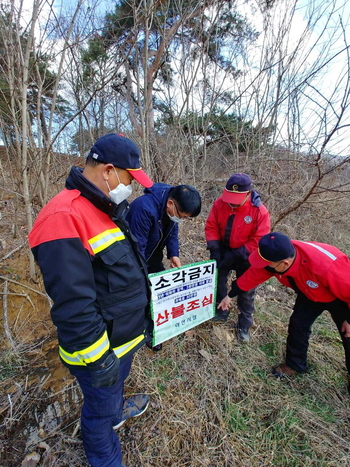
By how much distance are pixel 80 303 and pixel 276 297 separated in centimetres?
317

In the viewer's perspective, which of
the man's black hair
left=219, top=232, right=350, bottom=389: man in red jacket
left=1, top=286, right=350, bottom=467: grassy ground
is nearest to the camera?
left=1, top=286, right=350, bottom=467: grassy ground

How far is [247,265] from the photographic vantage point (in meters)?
2.44

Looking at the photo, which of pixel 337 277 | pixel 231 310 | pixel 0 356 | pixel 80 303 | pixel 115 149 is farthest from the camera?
pixel 231 310

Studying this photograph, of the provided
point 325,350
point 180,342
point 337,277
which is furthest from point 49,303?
point 325,350

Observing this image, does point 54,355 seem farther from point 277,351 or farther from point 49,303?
point 277,351

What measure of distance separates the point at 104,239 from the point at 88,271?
7.1 inches

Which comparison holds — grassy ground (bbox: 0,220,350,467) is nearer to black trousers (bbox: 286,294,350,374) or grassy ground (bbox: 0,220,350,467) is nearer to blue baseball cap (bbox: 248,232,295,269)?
black trousers (bbox: 286,294,350,374)

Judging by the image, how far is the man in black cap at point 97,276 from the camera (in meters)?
0.91

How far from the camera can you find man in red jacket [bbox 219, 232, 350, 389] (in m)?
1.70

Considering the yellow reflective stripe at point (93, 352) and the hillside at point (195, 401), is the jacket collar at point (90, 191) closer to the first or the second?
the yellow reflective stripe at point (93, 352)

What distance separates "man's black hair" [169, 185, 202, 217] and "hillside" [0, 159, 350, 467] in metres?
1.48

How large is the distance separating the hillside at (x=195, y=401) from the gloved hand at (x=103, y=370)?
958mm

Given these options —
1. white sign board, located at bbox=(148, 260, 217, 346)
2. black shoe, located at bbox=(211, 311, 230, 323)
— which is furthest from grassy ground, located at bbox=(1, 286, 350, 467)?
white sign board, located at bbox=(148, 260, 217, 346)

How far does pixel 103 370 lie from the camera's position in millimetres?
1045
